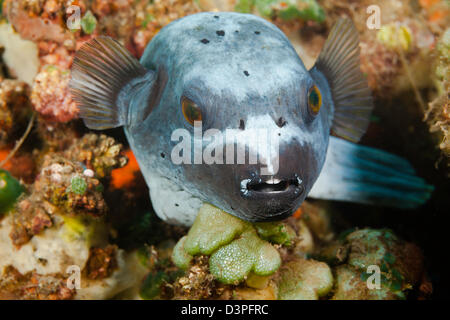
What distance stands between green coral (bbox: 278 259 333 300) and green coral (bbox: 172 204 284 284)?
35 centimetres

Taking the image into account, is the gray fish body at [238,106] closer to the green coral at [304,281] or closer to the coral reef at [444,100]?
the green coral at [304,281]

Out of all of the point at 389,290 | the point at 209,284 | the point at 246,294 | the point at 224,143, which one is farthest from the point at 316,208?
the point at 224,143

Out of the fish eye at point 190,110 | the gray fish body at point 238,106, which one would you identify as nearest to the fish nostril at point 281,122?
the gray fish body at point 238,106

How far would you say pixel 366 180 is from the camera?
13.6ft

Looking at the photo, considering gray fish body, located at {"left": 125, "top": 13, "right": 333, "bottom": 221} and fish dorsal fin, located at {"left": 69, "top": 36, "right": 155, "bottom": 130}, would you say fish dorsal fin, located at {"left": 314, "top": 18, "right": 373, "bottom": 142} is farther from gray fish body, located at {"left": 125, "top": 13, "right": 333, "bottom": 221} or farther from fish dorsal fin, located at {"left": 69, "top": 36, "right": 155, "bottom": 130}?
fish dorsal fin, located at {"left": 69, "top": 36, "right": 155, "bottom": 130}

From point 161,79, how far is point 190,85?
1.73 feet

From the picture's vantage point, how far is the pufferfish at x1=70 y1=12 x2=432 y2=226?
6.97 ft

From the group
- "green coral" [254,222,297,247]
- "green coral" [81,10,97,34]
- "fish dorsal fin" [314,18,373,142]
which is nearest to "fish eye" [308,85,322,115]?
"fish dorsal fin" [314,18,373,142]

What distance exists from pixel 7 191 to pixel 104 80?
1441 mm

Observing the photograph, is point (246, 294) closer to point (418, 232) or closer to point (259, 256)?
point (259, 256)

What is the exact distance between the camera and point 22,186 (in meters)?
3.34

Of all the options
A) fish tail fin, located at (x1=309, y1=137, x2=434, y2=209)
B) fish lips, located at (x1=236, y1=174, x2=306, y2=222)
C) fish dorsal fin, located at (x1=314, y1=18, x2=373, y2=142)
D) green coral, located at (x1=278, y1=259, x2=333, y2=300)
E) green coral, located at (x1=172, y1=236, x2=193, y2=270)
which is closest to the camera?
fish lips, located at (x1=236, y1=174, x2=306, y2=222)

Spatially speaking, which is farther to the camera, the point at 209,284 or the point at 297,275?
the point at 297,275

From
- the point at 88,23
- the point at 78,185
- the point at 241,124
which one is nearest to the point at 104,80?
the point at 78,185
